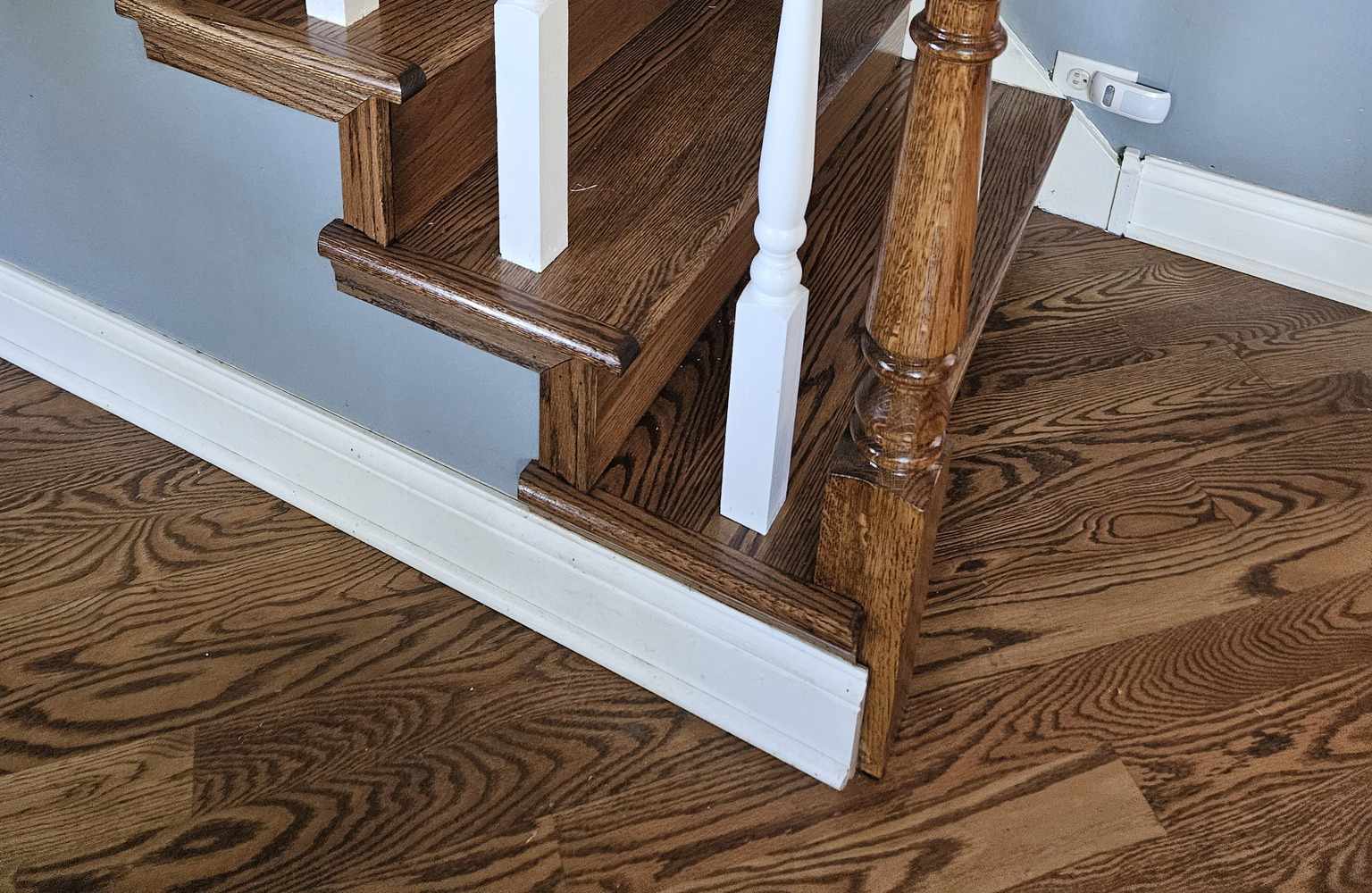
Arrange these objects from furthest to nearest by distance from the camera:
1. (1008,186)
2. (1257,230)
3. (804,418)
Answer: (1257,230) → (1008,186) → (804,418)

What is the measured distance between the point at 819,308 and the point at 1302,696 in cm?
66

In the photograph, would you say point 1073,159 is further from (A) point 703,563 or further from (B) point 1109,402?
(A) point 703,563

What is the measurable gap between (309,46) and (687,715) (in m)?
0.73

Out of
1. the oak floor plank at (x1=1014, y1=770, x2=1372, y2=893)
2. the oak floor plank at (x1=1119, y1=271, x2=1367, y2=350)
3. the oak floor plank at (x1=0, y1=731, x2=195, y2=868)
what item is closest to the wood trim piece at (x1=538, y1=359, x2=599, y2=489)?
the oak floor plank at (x1=0, y1=731, x2=195, y2=868)

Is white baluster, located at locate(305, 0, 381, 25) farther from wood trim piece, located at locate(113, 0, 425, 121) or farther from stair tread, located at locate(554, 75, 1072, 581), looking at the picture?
stair tread, located at locate(554, 75, 1072, 581)

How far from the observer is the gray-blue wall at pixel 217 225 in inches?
49.7

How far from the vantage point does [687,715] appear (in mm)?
1330

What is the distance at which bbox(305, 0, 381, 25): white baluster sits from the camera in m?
1.18

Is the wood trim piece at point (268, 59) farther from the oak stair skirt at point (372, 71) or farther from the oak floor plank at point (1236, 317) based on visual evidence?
the oak floor plank at point (1236, 317)

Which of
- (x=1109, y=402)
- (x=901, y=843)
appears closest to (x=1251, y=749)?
(x=901, y=843)

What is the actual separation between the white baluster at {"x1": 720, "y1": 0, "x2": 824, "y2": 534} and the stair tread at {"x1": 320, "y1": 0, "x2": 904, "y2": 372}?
4.2 inches

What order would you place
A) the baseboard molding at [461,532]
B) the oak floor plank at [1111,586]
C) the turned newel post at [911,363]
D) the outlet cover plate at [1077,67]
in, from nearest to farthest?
the turned newel post at [911,363]
the baseboard molding at [461,532]
the oak floor plank at [1111,586]
the outlet cover plate at [1077,67]

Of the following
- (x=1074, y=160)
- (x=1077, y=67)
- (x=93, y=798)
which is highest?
(x=1077, y=67)

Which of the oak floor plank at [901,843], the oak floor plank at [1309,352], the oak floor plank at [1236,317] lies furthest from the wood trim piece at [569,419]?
the oak floor plank at [1309,352]
